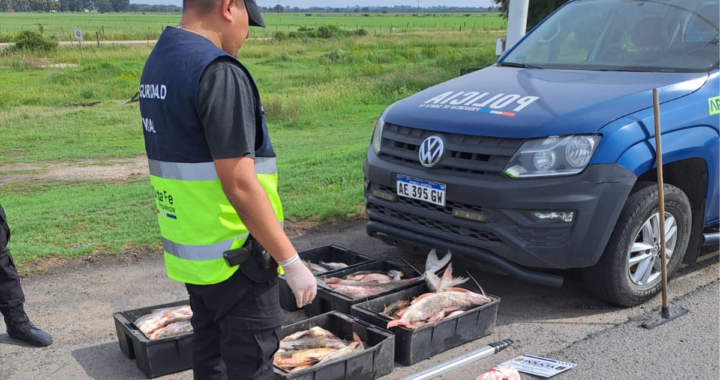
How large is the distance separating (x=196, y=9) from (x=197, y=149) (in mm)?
531

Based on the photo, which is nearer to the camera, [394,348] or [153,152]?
[153,152]

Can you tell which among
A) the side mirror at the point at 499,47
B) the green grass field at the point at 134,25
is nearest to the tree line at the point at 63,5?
the green grass field at the point at 134,25

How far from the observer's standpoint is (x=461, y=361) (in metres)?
3.80

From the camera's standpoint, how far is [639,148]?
4.22m

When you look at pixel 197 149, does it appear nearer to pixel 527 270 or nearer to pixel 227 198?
pixel 227 198

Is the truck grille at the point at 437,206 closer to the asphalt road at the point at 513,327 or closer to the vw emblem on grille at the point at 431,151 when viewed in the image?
the vw emblem on grille at the point at 431,151

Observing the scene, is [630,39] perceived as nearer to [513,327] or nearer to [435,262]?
[435,262]

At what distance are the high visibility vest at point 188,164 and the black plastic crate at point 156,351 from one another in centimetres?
120

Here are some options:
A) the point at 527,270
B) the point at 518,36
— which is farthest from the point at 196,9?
the point at 518,36

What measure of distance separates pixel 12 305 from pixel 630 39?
16.0ft

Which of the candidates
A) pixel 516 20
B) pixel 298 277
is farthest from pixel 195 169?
pixel 516 20

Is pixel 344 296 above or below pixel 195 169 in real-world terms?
below

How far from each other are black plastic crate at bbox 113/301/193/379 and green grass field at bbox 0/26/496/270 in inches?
78.3

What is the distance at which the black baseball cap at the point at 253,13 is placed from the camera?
257cm
